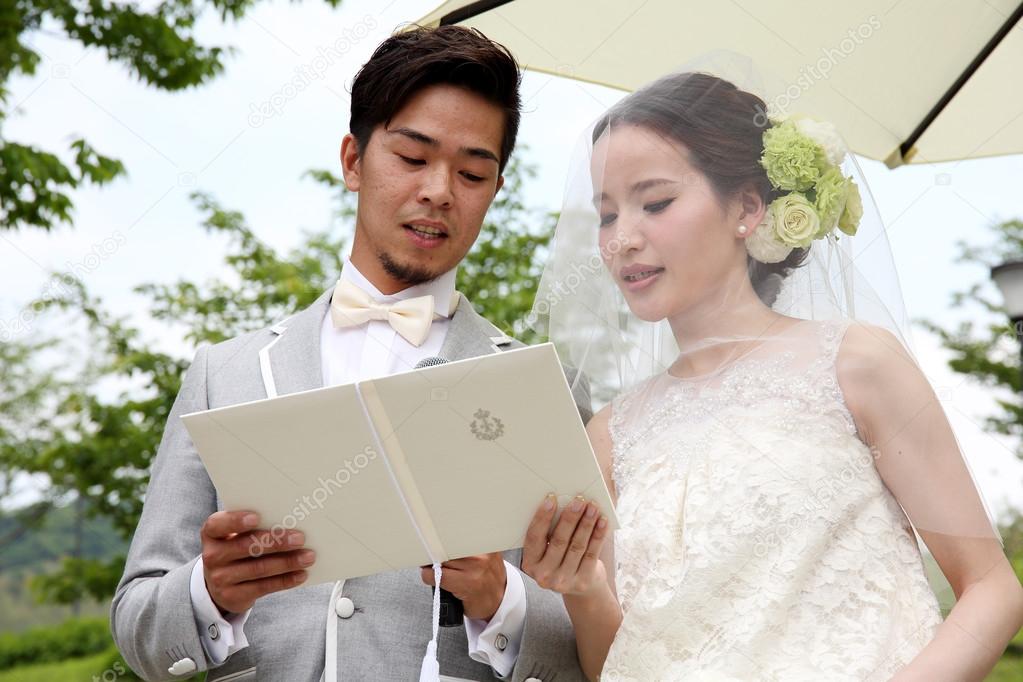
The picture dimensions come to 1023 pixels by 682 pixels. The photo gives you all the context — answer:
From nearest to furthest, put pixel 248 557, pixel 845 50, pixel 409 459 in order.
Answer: pixel 409 459, pixel 248 557, pixel 845 50

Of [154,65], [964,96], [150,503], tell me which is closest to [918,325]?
[964,96]

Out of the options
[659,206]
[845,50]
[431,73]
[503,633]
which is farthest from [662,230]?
[845,50]

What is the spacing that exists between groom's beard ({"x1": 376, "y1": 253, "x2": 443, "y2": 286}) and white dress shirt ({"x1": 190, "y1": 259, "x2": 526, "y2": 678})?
37 mm

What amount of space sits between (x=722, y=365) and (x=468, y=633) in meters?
0.89

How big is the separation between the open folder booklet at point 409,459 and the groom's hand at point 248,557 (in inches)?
1.0

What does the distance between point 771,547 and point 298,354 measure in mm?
1319

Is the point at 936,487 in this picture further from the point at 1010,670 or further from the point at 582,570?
the point at 1010,670

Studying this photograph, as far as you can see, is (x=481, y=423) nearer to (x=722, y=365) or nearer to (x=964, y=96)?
(x=722, y=365)

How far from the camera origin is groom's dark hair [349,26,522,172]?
308 centimetres

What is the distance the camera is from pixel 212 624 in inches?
96.7

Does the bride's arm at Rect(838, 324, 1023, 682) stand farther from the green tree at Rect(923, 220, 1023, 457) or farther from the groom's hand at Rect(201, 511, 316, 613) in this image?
the green tree at Rect(923, 220, 1023, 457)

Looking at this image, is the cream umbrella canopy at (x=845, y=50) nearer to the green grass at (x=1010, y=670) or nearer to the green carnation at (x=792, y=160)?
the green carnation at (x=792, y=160)

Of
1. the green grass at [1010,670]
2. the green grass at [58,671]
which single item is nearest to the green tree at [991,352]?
the green grass at [1010,670]

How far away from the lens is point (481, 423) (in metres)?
2.13
